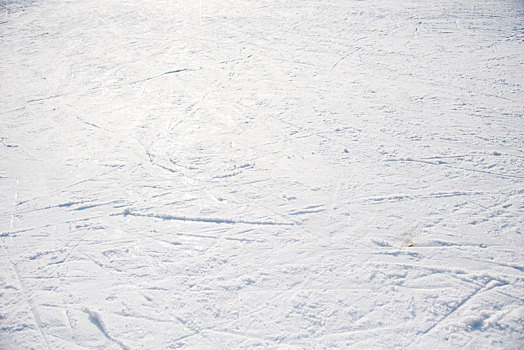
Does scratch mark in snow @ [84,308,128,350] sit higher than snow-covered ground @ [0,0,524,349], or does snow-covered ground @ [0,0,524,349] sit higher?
snow-covered ground @ [0,0,524,349]

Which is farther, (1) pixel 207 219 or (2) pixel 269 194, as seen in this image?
(2) pixel 269 194

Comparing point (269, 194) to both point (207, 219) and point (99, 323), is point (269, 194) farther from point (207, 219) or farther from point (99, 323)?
point (99, 323)

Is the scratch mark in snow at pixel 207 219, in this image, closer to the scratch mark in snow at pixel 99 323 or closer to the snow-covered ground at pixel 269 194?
the snow-covered ground at pixel 269 194

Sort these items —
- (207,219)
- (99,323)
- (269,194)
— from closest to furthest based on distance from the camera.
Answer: (99,323)
(207,219)
(269,194)

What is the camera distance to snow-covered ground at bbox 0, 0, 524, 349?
2.37 meters

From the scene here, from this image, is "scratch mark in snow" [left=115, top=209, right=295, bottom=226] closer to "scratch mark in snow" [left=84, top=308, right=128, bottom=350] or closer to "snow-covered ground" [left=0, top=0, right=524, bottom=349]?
"snow-covered ground" [left=0, top=0, right=524, bottom=349]

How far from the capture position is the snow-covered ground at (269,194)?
2365mm

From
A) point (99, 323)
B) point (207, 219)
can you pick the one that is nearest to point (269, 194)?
point (207, 219)

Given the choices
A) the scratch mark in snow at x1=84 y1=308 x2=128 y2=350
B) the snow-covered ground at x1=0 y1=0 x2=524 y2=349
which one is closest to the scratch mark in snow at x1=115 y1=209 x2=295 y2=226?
the snow-covered ground at x1=0 y1=0 x2=524 y2=349

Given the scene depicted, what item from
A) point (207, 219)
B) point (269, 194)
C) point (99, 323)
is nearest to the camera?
point (99, 323)

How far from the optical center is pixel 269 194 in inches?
132

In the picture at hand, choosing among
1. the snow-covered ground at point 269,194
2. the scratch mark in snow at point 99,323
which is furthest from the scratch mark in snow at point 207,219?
the scratch mark in snow at point 99,323

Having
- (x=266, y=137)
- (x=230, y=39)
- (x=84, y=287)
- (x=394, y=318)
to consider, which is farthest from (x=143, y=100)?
(x=394, y=318)

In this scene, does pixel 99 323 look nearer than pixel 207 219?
Yes
